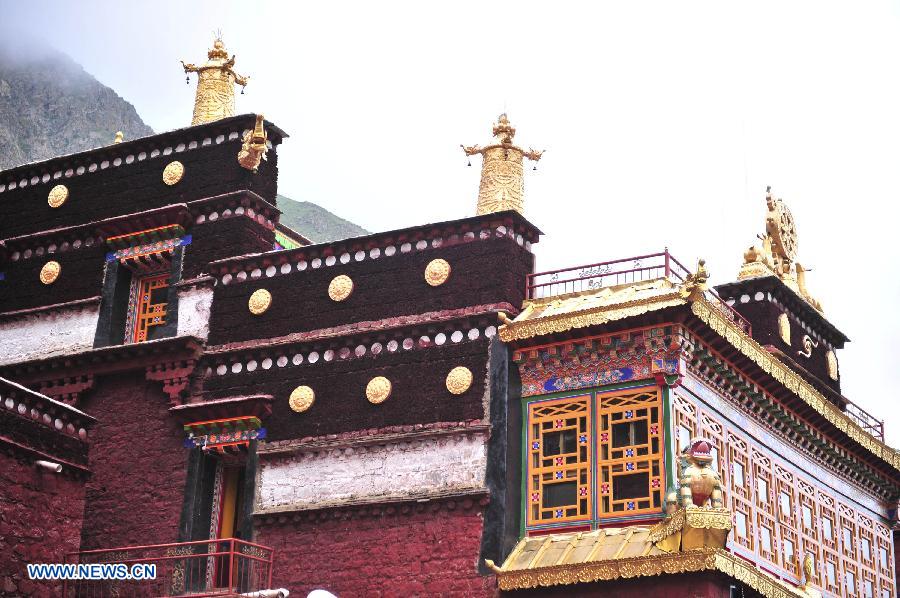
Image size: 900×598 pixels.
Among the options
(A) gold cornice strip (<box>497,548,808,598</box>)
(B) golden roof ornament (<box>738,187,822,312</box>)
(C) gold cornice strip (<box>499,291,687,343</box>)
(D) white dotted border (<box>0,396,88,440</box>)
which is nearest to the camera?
(A) gold cornice strip (<box>497,548,808,598</box>)

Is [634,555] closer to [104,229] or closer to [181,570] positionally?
[181,570]

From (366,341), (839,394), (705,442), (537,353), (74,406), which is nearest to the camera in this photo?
(705,442)

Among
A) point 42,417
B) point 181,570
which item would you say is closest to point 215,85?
point 42,417

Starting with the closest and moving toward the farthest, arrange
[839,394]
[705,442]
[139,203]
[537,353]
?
[705,442] → [537,353] → [139,203] → [839,394]

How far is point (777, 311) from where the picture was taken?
2719 cm

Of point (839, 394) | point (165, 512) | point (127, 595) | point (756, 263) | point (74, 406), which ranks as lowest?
point (127, 595)

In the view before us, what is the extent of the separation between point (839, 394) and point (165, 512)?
13.6m

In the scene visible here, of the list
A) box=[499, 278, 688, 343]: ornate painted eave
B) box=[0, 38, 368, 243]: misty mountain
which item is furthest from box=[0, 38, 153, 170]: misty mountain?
box=[499, 278, 688, 343]: ornate painted eave

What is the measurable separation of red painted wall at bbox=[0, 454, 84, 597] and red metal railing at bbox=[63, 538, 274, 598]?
15.1 inches

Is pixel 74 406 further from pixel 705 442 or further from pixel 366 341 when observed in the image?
pixel 705 442

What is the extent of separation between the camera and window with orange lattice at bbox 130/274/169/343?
2539 centimetres

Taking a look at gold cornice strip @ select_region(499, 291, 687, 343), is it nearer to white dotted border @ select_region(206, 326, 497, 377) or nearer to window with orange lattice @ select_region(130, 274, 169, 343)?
white dotted border @ select_region(206, 326, 497, 377)

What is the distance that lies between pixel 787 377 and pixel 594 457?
4.41 meters

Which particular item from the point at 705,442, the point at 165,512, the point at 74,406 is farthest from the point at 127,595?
the point at 705,442
